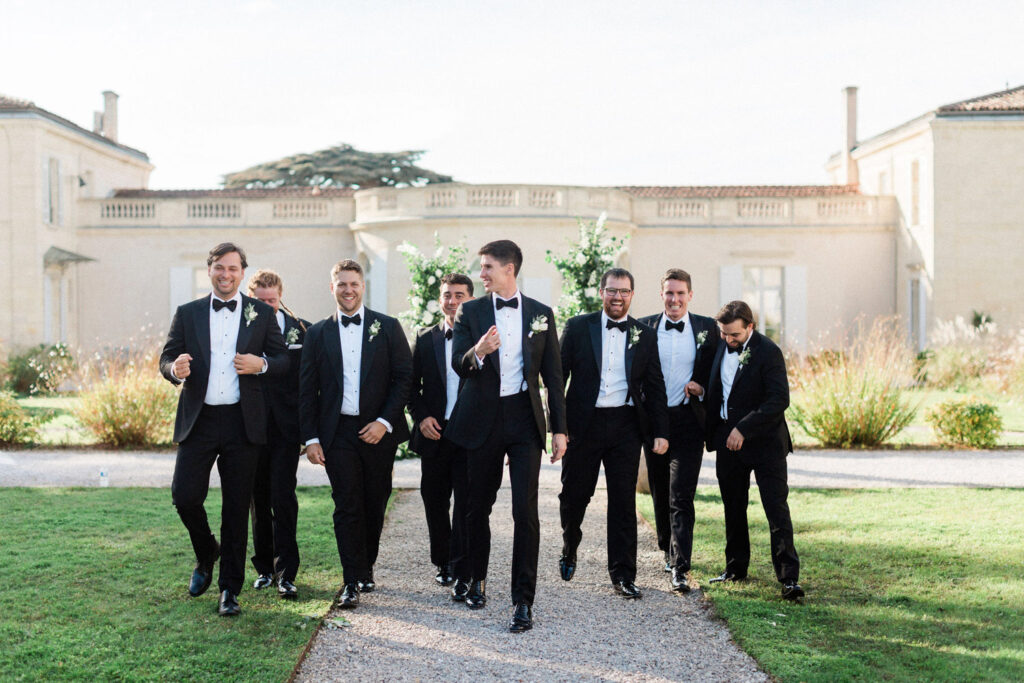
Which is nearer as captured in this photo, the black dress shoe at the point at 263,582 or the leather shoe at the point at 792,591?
the leather shoe at the point at 792,591

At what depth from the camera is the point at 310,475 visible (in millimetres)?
11406

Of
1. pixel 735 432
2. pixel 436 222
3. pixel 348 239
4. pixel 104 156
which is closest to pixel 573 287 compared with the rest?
pixel 735 432

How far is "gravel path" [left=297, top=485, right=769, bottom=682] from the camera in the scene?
4.69 meters

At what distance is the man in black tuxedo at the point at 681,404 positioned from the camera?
629 cm

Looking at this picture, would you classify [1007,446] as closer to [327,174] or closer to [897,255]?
[897,255]

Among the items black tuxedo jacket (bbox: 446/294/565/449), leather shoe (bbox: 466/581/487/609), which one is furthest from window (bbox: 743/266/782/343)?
leather shoe (bbox: 466/581/487/609)

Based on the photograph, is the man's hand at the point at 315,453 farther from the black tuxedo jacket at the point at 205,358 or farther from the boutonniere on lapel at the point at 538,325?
the boutonniere on lapel at the point at 538,325

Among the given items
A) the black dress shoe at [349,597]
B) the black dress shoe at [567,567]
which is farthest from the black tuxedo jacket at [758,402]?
the black dress shoe at [349,597]

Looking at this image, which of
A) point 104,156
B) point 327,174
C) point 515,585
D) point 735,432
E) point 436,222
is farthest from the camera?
point 327,174

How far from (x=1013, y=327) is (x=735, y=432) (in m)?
23.2

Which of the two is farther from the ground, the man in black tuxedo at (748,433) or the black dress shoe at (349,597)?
the man in black tuxedo at (748,433)

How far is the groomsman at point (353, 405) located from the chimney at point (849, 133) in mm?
28545

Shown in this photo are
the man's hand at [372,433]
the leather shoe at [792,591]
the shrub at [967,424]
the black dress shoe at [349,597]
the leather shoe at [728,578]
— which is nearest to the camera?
the black dress shoe at [349,597]

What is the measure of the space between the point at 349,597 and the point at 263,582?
2.59ft
